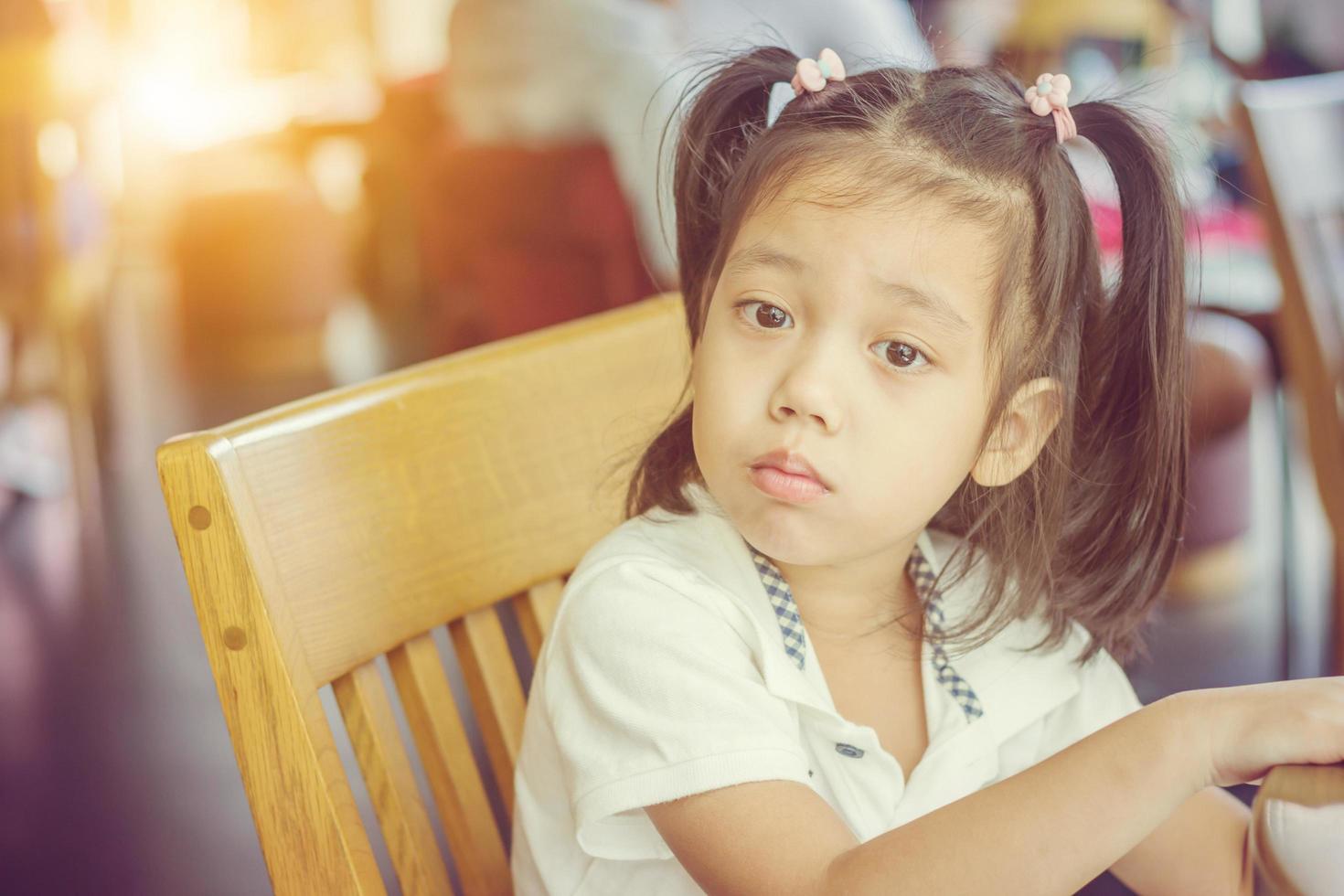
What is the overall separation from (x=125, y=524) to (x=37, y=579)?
1.01 ft

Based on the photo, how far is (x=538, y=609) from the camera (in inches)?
33.8

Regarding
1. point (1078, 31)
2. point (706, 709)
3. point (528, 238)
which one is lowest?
point (706, 709)

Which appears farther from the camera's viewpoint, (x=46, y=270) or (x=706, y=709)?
(x=46, y=270)

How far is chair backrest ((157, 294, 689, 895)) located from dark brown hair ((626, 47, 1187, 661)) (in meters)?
0.06

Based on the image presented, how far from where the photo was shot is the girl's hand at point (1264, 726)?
1.75ft

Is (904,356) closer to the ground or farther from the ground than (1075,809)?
farther from the ground

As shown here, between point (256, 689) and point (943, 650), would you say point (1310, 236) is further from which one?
point (256, 689)

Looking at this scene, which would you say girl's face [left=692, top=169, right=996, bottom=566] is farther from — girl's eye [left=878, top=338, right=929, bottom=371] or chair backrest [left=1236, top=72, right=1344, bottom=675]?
chair backrest [left=1236, top=72, right=1344, bottom=675]

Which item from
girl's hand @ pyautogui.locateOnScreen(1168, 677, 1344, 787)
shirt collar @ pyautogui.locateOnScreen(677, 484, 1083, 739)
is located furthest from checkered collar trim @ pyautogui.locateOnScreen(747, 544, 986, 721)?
girl's hand @ pyautogui.locateOnScreen(1168, 677, 1344, 787)

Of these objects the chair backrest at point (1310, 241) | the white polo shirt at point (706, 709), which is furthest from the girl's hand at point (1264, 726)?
the chair backrest at point (1310, 241)

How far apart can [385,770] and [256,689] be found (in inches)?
5.2

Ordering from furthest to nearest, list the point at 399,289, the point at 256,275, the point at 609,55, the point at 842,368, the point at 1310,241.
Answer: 1. the point at 399,289
2. the point at 256,275
3. the point at 609,55
4. the point at 1310,241
5. the point at 842,368

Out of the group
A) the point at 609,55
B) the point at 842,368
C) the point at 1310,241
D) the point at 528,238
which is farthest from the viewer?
the point at 528,238

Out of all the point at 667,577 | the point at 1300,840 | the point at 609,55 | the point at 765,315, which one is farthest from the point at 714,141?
the point at 609,55
